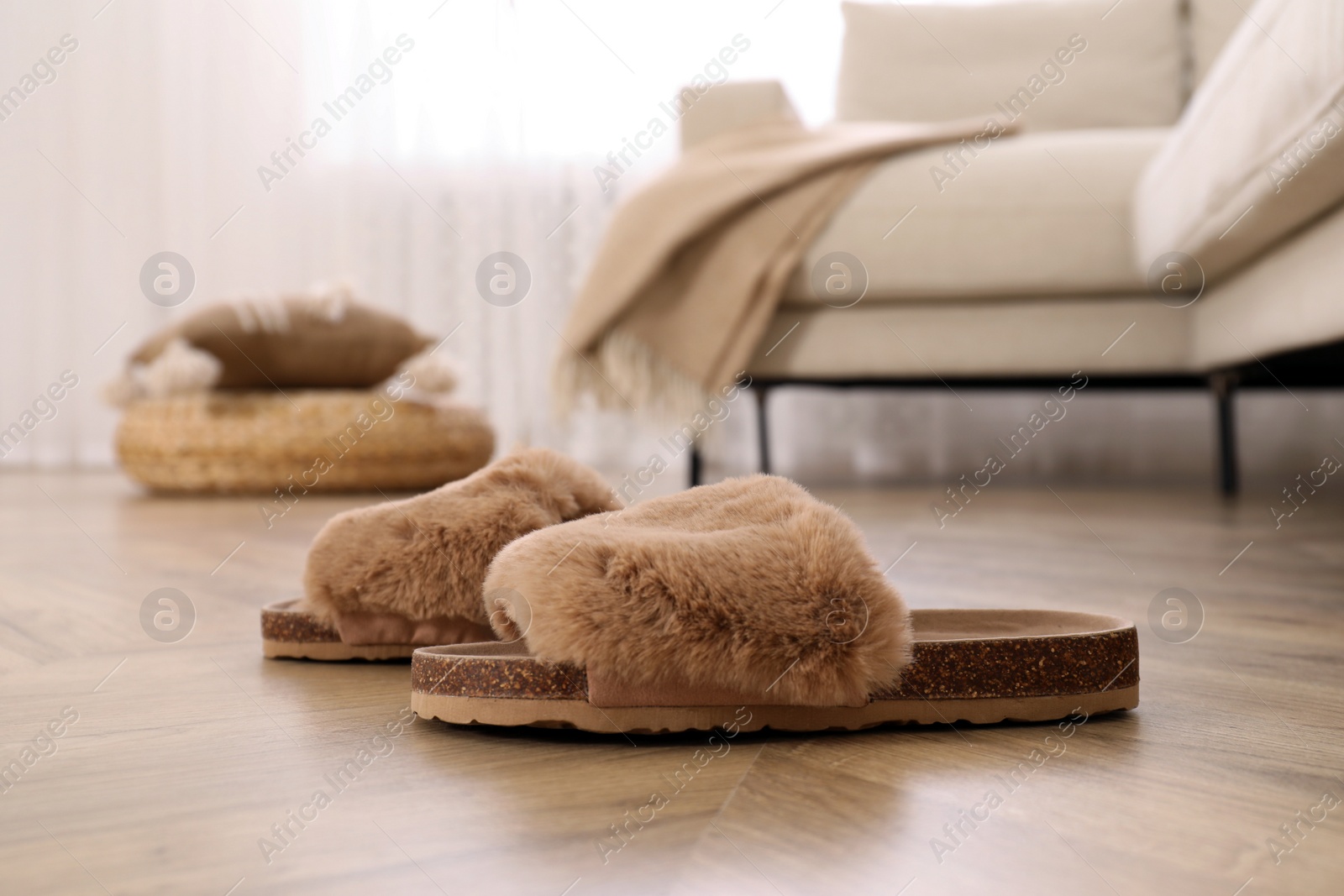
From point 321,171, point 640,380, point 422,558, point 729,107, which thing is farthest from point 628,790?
point 321,171

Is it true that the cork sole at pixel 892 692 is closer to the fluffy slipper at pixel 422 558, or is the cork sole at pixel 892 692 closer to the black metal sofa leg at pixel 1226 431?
the fluffy slipper at pixel 422 558

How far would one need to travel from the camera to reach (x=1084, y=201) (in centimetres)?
168

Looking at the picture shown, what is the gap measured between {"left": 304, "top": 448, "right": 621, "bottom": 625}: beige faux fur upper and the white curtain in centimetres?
207

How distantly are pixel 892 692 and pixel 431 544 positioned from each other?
0.26 metres

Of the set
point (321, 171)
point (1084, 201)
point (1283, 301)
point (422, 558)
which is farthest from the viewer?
point (321, 171)

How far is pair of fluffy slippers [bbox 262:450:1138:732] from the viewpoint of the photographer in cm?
46

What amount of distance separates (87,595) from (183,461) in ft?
4.06

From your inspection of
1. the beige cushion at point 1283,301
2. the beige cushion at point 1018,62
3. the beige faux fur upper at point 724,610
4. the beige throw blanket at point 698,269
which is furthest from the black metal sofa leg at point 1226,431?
the beige faux fur upper at point 724,610

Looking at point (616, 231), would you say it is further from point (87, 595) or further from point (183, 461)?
point (87, 595)

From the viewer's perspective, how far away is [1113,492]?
6.37 ft

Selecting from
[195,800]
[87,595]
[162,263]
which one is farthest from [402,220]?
[195,800]

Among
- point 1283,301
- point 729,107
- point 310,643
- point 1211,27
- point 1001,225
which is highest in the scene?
point 1211,27

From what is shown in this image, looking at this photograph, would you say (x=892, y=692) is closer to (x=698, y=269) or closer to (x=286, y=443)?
(x=698, y=269)

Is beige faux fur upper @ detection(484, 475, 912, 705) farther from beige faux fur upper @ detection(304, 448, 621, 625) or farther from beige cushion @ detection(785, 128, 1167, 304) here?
beige cushion @ detection(785, 128, 1167, 304)
